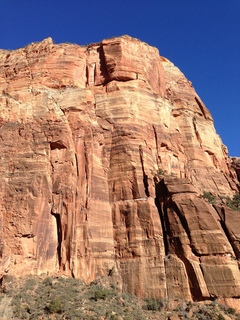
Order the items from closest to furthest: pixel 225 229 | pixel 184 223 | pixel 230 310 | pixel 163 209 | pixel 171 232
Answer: pixel 230 310, pixel 184 223, pixel 171 232, pixel 225 229, pixel 163 209

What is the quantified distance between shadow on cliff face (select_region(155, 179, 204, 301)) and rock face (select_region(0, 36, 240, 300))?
10cm

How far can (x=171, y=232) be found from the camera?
31875mm

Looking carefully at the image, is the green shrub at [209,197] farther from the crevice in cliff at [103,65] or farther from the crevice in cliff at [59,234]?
the crevice in cliff at [103,65]

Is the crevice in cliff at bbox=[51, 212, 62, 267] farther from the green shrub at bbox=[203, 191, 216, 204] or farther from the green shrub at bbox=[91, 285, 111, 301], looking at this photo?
the green shrub at bbox=[203, 191, 216, 204]

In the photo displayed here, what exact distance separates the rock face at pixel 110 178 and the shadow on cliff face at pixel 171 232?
3.8 inches

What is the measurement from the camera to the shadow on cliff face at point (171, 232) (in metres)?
28.9

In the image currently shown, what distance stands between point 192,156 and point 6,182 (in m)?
21.2

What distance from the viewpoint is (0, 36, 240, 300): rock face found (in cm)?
2956

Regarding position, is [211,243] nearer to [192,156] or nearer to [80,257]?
[80,257]

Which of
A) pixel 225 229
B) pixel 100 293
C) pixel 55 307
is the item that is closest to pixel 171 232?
pixel 225 229

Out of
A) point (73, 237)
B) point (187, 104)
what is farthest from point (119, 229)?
point (187, 104)

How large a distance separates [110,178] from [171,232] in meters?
7.70

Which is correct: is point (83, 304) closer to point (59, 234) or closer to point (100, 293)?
point (100, 293)

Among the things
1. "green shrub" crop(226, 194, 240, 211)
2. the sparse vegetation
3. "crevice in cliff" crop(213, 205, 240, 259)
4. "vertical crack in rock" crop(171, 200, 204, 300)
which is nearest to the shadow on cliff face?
"vertical crack in rock" crop(171, 200, 204, 300)
